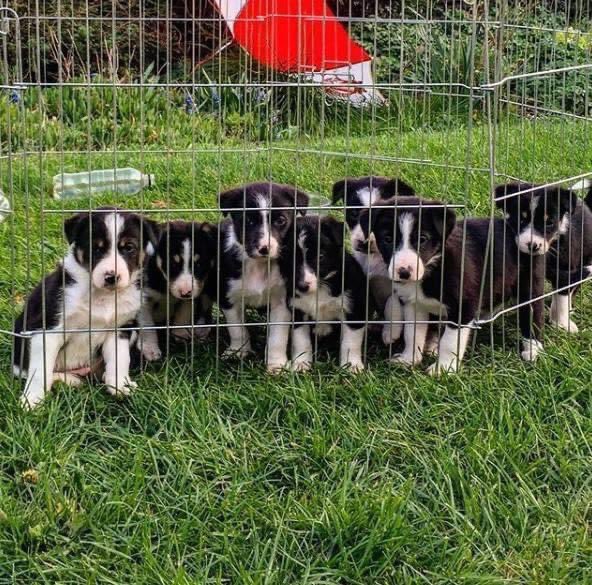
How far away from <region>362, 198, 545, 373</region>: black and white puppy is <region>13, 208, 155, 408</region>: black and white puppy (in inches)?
41.2

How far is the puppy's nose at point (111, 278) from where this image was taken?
3.94 metres

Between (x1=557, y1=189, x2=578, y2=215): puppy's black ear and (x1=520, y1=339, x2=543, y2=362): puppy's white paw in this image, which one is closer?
(x1=520, y1=339, x2=543, y2=362): puppy's white paw

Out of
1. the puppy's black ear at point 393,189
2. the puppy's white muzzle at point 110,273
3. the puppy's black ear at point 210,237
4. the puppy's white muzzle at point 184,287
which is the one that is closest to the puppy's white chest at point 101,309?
the puppy's white muzzle at point 110,273

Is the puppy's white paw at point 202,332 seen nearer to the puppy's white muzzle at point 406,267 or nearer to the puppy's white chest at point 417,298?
the puppy's white chest at point 417,298

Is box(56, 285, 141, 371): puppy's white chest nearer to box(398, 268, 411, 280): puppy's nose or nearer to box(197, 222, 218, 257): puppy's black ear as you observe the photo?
box(197, 222, 218, 257): puppy's black ear

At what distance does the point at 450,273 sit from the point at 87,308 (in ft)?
5.03

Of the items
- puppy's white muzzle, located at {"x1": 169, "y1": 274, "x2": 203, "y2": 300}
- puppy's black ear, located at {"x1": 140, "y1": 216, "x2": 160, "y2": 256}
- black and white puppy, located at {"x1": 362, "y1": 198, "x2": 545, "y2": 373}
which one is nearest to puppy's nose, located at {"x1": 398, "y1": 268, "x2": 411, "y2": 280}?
black and white puppy, located at {"x1": 362, "y1": 198, "x2": 545, "y2": 373}

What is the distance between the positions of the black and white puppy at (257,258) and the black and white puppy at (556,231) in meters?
0.96

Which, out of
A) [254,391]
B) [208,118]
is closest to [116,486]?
[254,391]

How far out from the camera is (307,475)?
11.3 ft

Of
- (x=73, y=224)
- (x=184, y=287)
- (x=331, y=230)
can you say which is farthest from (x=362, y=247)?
(x=73, y=224)

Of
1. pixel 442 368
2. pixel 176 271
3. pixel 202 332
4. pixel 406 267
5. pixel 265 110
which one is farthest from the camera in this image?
pixel 265 110

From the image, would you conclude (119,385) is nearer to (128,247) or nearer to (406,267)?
(128,247)

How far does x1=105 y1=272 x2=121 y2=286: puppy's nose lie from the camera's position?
394 cm
